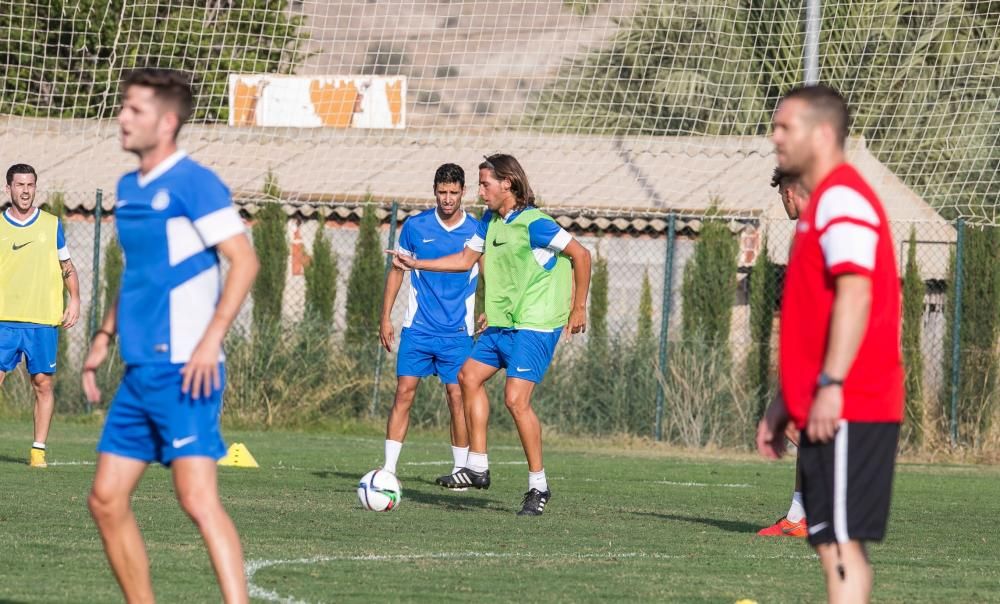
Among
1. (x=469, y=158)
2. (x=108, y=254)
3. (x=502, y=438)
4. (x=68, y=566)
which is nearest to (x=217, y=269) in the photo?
(x=68, y=566)

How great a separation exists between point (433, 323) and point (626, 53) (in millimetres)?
12583

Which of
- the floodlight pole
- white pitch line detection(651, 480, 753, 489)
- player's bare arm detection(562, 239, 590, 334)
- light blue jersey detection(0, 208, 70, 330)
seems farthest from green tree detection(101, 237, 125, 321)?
player's bare arm detection(562, 239, 590, 334)

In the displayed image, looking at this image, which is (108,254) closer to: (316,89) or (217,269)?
(316,89)

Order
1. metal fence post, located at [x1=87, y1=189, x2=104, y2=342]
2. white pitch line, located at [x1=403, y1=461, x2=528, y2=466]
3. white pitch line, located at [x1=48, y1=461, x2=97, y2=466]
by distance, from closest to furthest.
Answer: white pitch line, located at [x1=48, y1=461, x2=97, y2=466] < white pitch line, located at [x1=403, y1=461, x2=528, y2=466] < metal fence post, located at [x1=87, y1=189, x2=104, y2=342]

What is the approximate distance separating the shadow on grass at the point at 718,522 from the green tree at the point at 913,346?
7.66m

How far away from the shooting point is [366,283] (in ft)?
63.5

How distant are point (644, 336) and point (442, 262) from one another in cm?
807

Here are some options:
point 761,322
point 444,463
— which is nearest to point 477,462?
point 444,463

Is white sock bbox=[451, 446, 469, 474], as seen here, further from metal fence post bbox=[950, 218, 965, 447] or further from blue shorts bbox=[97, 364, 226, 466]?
metal fence post bbox=[950, 218, 965, 447]

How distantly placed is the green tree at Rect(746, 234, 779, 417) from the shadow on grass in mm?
7526

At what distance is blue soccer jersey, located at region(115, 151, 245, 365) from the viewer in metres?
5.22

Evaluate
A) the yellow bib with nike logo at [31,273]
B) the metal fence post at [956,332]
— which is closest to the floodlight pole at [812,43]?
the metal fence post at [956,332]

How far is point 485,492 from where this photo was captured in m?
11.4

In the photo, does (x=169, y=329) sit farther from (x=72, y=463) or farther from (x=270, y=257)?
(x=270, y=257)
